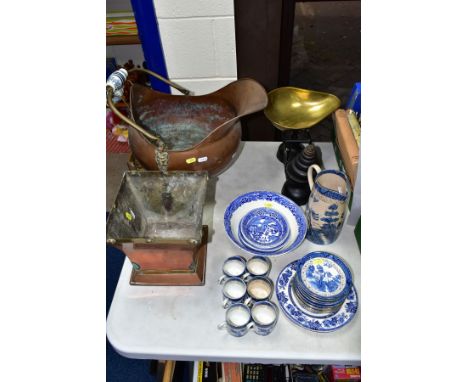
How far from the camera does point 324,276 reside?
88cm

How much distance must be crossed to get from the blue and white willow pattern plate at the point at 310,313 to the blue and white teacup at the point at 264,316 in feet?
0.10

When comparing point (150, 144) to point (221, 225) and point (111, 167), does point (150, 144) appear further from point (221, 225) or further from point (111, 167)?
point (111, 167)

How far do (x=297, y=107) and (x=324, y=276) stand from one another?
2.13 ft

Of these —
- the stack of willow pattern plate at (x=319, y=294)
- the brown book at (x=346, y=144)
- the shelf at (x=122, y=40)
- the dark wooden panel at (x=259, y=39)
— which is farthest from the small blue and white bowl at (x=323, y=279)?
the shelf at (x=122, y=40)

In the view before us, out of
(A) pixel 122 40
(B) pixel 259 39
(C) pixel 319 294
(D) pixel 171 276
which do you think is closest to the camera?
(C) pixel 319 294

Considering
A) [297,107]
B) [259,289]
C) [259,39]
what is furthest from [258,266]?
[259,39]

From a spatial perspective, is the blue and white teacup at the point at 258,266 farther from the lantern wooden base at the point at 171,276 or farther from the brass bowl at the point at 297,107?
the brass bowl at the point at 297,107

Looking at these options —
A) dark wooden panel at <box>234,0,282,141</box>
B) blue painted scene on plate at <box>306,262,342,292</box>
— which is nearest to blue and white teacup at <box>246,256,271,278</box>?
blue painted scene on plate at <box>306,262,342,292</box>

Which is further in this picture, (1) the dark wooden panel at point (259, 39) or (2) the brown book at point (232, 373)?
(1) the dark wooden panel at point (259, 39)

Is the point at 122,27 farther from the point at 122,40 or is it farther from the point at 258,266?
the point at 258,266

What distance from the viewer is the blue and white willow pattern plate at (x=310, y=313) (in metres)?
0.84

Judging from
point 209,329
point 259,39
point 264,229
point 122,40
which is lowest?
point 209,329

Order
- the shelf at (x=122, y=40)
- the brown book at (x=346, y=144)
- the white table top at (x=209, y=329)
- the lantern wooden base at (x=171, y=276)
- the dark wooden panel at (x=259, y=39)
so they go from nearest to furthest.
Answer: the white table top at (x=209, y=329), the lantern wooden base at (x=171, y=276), the brown book at (x=346, y=144), the dark wooden panel at (x=259, y=39), the shelf at (x=122, y=40)

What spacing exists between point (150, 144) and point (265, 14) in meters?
0.60
